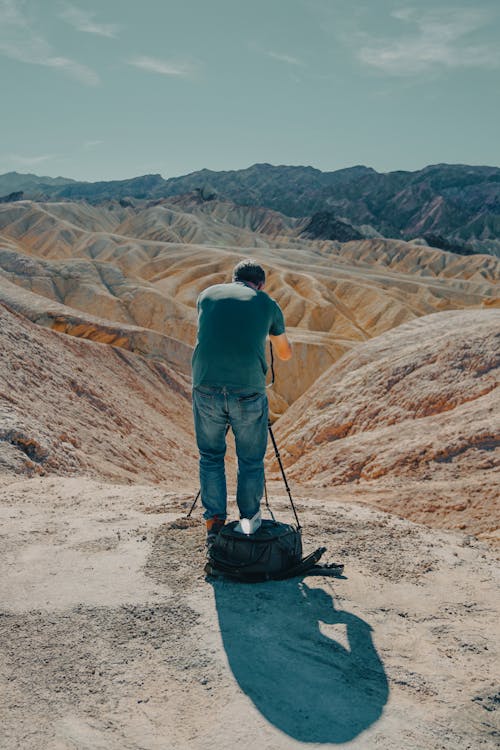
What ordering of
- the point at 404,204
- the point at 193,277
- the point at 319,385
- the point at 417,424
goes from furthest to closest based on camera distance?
the point at 404,204
the point at 193,277
the point at 319,385
the point at 417,424

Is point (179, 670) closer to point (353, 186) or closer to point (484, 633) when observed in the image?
point (484, 633)

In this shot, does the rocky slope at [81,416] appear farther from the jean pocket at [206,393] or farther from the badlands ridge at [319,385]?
the jean pocket at [206,393]

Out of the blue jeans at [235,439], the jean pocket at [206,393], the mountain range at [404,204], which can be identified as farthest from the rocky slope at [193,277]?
the jean pocket at [206,393]

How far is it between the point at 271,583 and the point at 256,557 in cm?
19

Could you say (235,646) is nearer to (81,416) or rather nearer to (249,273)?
(249,273)

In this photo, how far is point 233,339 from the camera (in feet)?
12.2

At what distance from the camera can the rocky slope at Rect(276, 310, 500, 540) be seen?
6.76 m

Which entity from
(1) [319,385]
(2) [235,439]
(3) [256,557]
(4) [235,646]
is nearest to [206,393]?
(2) [235,439]

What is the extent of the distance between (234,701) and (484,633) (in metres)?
1.47

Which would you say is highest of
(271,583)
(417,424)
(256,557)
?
(256,557)

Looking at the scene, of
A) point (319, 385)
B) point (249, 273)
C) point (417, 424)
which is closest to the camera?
point (249, 273)

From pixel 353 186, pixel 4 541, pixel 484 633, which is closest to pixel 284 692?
pixel 484 633

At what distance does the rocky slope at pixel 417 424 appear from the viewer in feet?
22.2

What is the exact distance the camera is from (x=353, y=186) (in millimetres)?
180000
